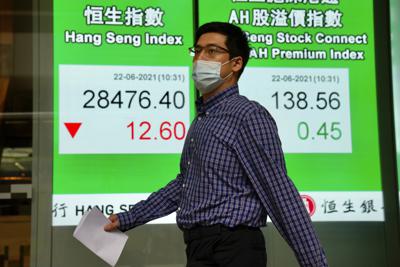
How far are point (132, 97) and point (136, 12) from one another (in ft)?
1.85

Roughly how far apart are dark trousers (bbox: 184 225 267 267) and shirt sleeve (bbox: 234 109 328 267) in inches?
4.8

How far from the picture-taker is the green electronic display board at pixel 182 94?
4199 mm

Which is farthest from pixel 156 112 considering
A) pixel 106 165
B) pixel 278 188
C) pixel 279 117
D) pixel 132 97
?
pixel 278 188

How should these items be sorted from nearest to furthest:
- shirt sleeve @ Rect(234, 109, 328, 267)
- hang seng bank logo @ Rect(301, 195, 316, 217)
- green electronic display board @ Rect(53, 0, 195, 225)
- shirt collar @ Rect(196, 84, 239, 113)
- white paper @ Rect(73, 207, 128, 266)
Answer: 1. shirt sleeve @ Rect(234, 109, 328, 267)
2. shirt collar @ Rect(196, 84, 239, 113)
3. white paper @ Rect(73, 207, 128, 266)
4. green electronic display board @ Rect(53, 0, 195, 225)
5. hang seng bank logo @ Rect(301, 195, 316, 217)

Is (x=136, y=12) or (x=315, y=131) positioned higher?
(x=136, y=12)

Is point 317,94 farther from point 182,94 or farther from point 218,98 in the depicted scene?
point 218,98

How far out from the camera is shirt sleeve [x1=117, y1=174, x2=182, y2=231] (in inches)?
114

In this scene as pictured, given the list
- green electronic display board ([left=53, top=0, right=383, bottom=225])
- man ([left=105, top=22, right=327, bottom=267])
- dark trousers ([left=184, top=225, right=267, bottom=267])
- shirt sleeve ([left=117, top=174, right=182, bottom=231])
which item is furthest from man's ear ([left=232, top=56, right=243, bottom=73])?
green electronic display board ([left=53, top=0, right=383, bottom=225])

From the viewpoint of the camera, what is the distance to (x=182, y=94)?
4.31 meters

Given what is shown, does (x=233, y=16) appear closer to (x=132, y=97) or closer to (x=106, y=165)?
(x=132, y=97)

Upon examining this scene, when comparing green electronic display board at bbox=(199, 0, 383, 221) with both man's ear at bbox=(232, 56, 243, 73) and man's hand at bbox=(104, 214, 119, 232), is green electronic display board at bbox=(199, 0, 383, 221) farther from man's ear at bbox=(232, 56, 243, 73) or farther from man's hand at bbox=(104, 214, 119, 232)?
man's hand at bbox=(104, 214, 119, 232)

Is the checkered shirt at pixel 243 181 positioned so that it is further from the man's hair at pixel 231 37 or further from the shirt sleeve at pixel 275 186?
the man's hair at pixel 231 37

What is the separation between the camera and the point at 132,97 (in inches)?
168

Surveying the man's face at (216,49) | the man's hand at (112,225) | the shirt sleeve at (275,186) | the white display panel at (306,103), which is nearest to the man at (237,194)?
the shirt sleeve at (275,186)
